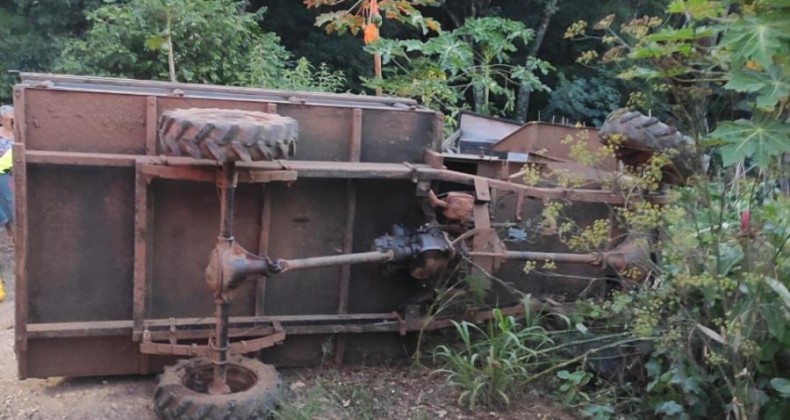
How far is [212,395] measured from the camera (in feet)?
13.0

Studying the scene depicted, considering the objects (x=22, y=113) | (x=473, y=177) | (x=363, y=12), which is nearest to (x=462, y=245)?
(x=473, y=177)

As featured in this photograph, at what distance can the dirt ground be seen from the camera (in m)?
4.16

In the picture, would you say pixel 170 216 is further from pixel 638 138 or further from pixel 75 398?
pixel 638 138

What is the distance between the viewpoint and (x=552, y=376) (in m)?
4.65

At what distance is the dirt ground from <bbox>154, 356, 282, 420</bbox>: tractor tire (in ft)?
0.41

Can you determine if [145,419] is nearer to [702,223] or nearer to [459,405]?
[459,405]

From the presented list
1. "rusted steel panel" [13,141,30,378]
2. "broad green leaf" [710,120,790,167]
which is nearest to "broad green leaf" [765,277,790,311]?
"broad green leaf" [710,120,790,167]

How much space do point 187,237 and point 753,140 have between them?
2735 mm

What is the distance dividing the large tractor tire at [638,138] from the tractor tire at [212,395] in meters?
2.10

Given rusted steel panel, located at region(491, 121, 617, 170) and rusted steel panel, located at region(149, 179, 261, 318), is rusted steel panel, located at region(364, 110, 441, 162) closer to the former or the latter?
rusted steel panel, located at region(149, 179, 261, 318)

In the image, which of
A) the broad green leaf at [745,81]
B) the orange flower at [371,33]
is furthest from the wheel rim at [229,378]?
the orange flower at [371,33]

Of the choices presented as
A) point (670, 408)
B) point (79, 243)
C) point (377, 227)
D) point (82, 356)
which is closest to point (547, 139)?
point (377, 227)

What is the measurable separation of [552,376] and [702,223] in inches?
45.4

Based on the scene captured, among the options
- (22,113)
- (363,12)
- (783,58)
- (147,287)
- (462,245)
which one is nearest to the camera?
(783,58)
